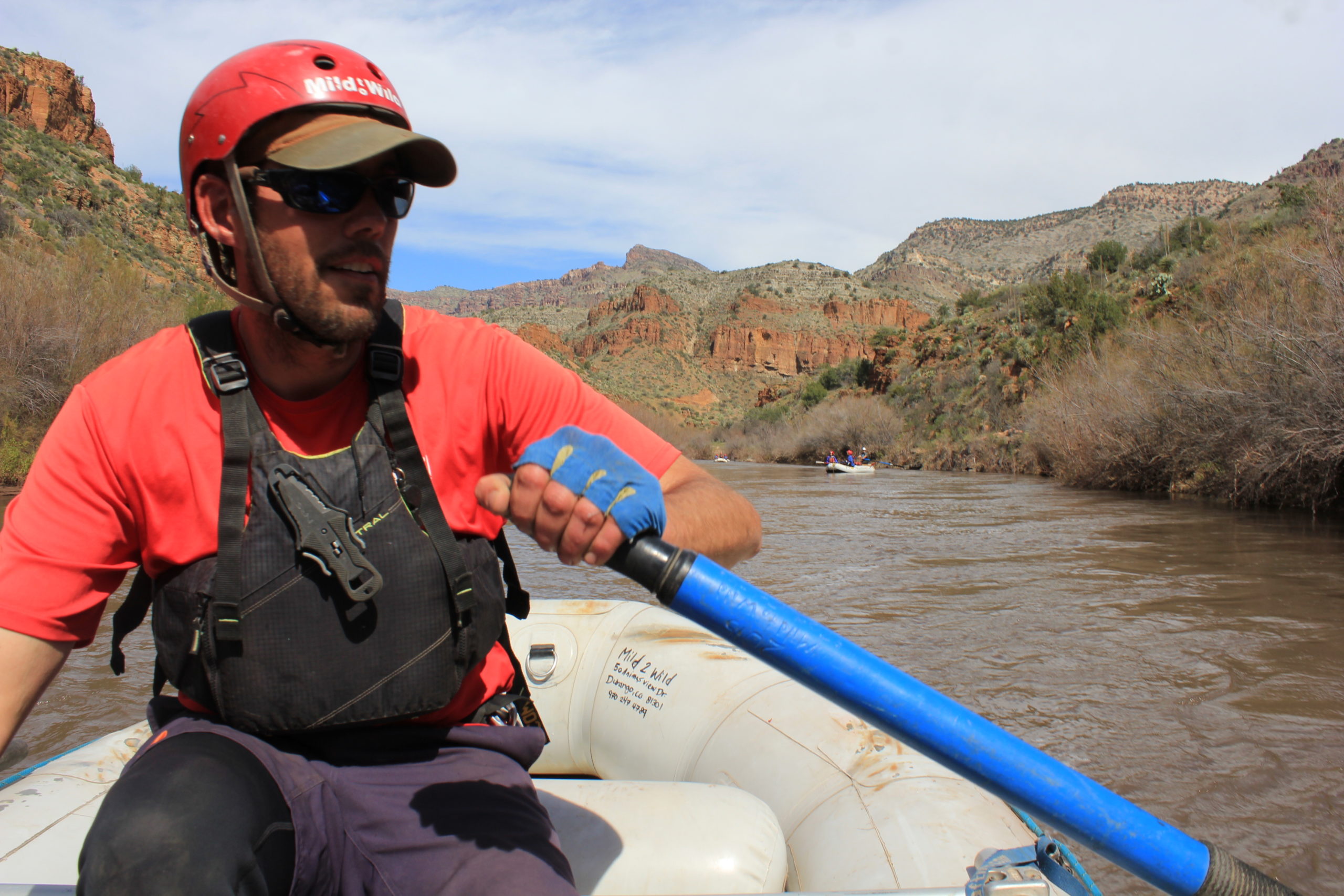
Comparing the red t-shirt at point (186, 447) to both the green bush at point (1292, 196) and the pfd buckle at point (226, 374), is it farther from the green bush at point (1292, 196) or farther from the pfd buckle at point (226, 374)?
the green bush at point (1292, 196)

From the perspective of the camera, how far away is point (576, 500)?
1.08 meters

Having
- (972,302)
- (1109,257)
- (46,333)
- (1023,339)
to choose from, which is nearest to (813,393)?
(972,302)

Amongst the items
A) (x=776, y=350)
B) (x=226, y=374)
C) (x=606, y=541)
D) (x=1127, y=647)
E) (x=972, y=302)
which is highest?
(x=776, y=350)

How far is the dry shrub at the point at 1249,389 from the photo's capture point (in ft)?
32.6

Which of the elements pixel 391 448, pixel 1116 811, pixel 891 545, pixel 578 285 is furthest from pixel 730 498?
pixel 578 285

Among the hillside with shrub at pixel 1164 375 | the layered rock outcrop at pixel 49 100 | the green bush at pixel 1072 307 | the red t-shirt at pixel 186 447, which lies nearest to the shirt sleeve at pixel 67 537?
the red t-shirt at pixel 186 447

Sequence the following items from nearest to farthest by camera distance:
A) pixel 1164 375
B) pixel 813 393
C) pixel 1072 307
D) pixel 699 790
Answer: pixel 699 790 → pixel 1164 375 → pixel 1072 307 → pixel 813 393

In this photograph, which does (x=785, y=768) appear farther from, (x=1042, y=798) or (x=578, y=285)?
(x=578, y=285)

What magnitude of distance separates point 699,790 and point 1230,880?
0.96m

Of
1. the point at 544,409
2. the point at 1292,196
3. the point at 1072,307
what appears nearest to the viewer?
the point at 544,409

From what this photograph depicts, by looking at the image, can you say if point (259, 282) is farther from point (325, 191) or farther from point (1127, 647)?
point (1127, 647)

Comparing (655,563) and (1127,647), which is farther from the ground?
(655,563)

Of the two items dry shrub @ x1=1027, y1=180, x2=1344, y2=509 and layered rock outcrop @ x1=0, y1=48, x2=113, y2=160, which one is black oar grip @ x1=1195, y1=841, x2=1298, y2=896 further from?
layered rock outcrop @ x1=0, y1=48, x2=113, y2=160

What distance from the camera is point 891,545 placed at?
9.98 meters
